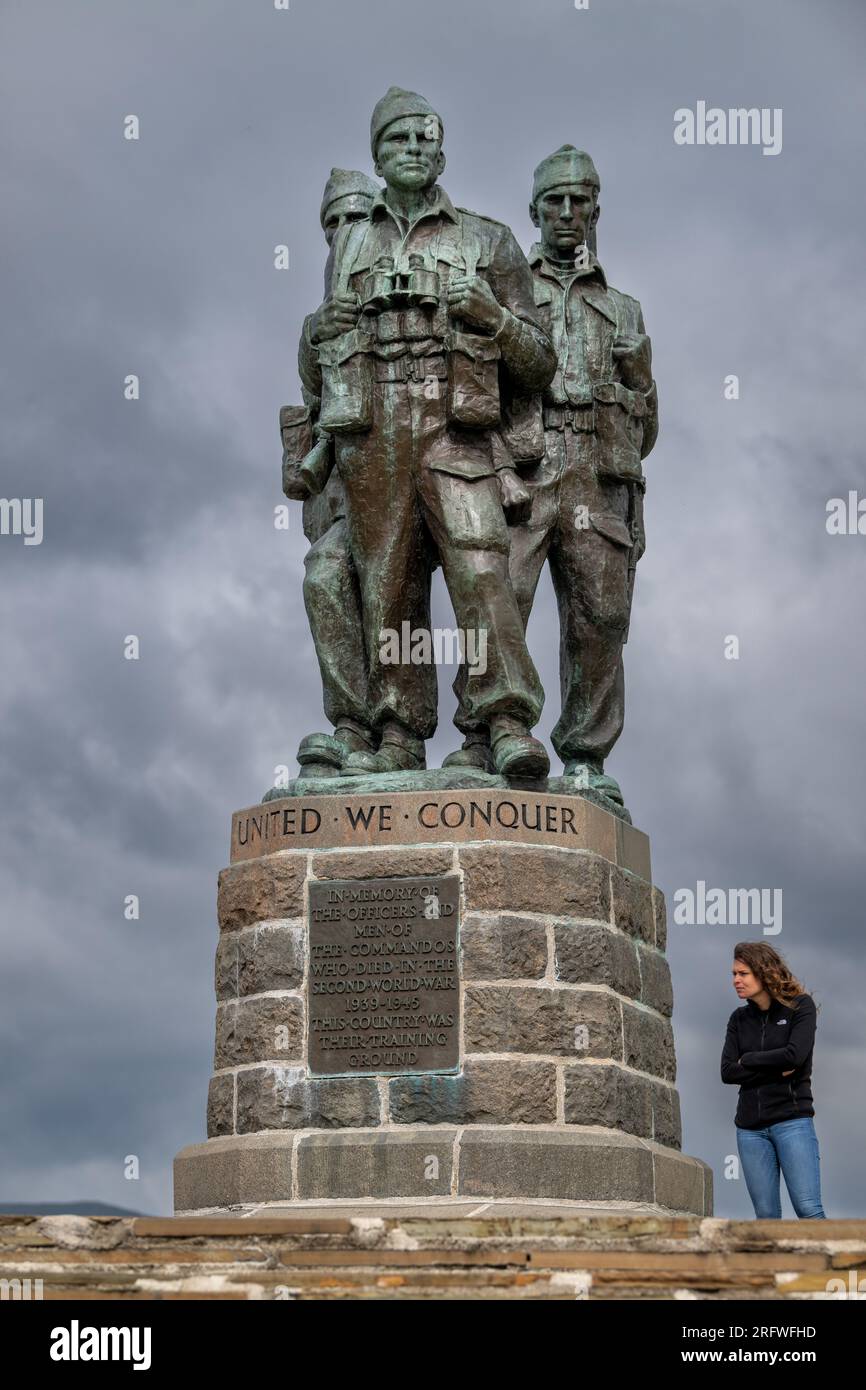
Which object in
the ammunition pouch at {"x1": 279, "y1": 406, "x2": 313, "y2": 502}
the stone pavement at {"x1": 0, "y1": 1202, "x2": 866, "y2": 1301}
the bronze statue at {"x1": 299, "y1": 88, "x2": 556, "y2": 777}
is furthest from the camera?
the ammunition pouch at {"x1": 279, "y1": 406, "x2": 313, "y2": 502}

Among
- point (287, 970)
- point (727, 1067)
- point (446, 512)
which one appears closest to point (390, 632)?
point (446, 512)

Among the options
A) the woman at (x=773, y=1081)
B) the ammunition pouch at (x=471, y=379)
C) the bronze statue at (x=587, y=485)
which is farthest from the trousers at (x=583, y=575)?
the woman at (x=773, y=1081)

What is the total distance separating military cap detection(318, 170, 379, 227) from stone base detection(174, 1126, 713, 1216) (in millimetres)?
5906

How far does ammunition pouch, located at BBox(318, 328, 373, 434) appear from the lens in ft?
48.1

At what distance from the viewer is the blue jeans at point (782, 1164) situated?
1319 centimetres

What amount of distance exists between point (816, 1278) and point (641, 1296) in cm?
74

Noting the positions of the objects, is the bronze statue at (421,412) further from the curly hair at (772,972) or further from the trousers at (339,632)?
the curly hair at (772,972)

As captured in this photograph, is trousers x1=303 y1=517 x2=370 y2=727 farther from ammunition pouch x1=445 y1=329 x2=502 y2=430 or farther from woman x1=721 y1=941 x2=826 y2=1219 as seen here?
woman x1=721 y1=941 x2=826 y2=1219

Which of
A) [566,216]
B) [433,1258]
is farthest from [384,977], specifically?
[566,216]

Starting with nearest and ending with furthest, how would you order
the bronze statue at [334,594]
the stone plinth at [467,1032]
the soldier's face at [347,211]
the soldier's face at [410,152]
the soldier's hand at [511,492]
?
the stone plinth at [467,1032]
the soldier's face at [410,152]
the bronze statue at [334,594]
the soldier's hand at [511,492]
the soldier's face at [347,211]

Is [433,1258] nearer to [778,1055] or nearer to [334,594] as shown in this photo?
[778,1055]

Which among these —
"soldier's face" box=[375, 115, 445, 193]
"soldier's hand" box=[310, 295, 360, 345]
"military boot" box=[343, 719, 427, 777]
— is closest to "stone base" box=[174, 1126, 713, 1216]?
"military boot" box=[343, 719, 427, 777]

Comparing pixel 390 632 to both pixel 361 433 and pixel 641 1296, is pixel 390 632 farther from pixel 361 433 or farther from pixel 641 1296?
pixel 641 1296

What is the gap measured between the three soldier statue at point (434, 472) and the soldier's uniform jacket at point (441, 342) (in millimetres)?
12
